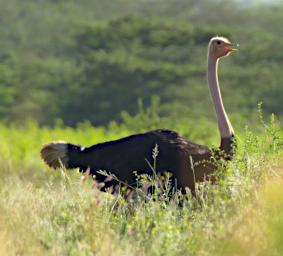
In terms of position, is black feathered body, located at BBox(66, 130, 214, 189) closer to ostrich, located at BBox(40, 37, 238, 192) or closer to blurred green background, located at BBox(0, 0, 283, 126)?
ostrich, located at BBox(40, 37, 238, 192)

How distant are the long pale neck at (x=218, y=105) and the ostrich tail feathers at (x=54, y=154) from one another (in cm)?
101

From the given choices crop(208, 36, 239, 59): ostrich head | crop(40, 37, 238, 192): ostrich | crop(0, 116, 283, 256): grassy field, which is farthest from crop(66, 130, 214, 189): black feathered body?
crop(208, 36, 239, 59): ostrich head

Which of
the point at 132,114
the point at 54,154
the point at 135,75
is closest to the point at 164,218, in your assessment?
the point at 54,154

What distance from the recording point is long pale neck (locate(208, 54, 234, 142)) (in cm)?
793

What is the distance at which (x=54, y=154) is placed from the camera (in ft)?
26.8

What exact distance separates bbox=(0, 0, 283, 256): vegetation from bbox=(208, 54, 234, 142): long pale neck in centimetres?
13

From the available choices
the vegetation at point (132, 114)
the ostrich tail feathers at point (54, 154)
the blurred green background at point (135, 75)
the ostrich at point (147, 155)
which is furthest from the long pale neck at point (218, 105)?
the blurred green background at point (135, 75)

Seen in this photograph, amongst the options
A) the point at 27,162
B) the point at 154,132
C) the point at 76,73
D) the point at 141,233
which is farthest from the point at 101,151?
the point at 76,73

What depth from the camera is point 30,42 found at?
42.1 m

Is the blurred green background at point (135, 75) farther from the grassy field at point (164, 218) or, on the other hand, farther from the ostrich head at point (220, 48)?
the grassy field at point (164, 218)

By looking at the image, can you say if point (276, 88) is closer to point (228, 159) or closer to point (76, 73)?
point (76, 73)

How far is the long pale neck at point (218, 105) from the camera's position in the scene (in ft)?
26.0

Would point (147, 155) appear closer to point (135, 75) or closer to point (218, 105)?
point (218, 105)

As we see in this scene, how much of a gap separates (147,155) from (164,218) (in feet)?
7.23
